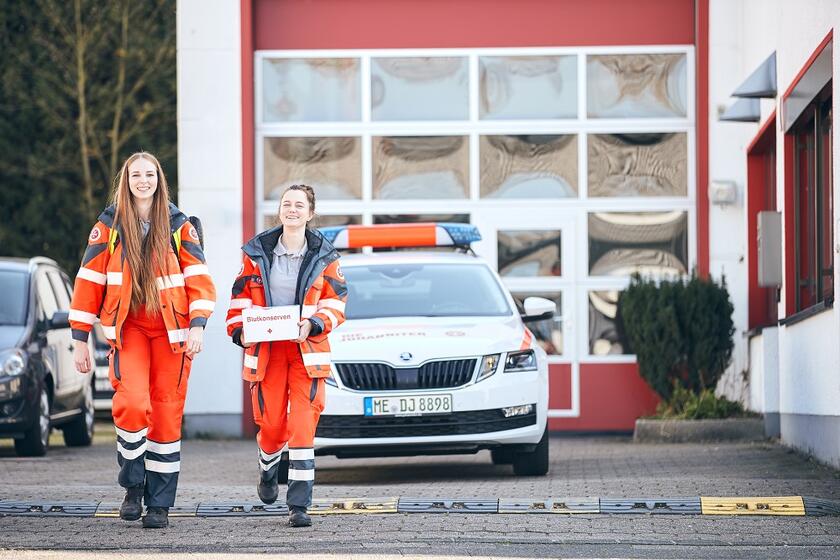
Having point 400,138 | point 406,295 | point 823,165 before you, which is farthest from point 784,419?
point 400,138

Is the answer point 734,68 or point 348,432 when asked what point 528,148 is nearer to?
point 734,68

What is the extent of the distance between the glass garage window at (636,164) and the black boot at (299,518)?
10889 millimetres

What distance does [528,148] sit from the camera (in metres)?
19.1

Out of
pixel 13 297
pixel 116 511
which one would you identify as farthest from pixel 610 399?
pixel 116 511

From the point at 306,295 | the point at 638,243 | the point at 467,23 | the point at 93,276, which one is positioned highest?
the point at 467,23

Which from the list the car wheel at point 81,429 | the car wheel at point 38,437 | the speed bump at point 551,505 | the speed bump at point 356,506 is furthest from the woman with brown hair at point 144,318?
the car wheel at point 81,429

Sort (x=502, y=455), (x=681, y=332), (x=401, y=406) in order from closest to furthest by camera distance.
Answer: (x=401, y=406) < (x=502, y=455) < (x=681, y=332)

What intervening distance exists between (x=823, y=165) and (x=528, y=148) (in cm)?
594

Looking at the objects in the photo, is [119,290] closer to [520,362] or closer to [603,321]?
[520,362]

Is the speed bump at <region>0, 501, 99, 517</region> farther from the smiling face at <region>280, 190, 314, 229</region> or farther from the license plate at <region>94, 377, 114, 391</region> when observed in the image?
the license plate at <region>94, 377, 114, 391</region>

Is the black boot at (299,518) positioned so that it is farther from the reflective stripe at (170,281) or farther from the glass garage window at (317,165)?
the glass garage window at (317,165)

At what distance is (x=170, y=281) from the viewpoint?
8547 mm

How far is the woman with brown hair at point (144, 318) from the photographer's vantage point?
27.7ft

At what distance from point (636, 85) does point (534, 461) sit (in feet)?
25.7
